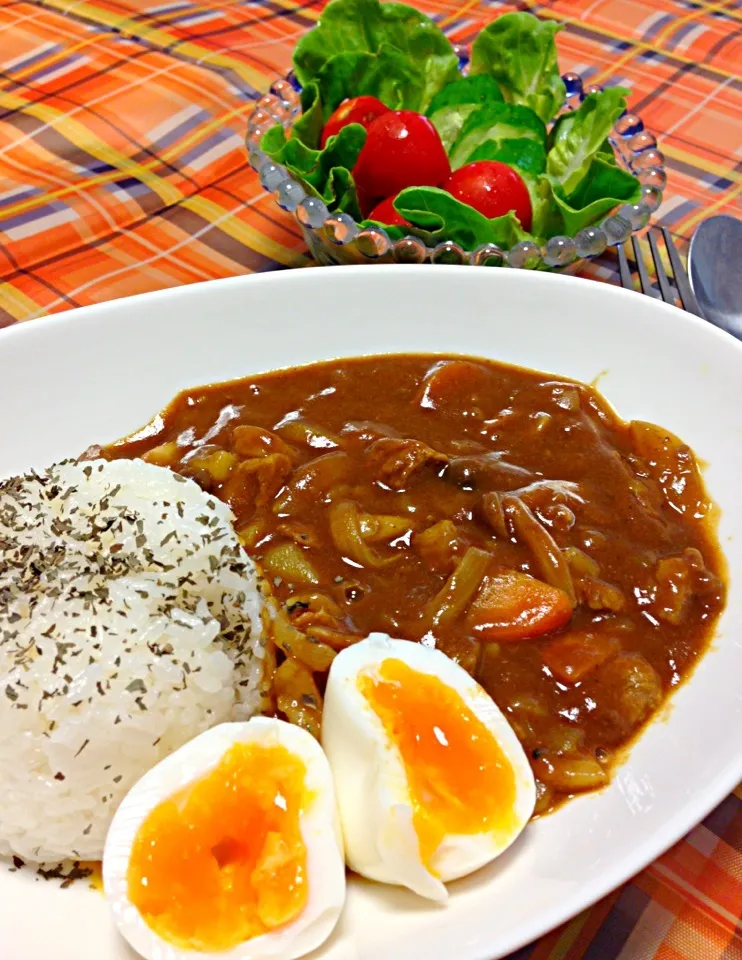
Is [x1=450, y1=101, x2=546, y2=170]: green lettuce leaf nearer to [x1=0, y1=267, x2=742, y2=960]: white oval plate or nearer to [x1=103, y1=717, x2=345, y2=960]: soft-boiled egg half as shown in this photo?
[x1=0, y1=267, x2=742, y2=960]: white oval plate


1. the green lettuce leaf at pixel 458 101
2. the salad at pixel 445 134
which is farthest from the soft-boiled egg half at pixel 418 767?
the green lettuce leaf at pixel 458 101

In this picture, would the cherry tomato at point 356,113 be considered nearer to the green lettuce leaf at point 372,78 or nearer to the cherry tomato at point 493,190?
the green lettuce leaf at point 372,78

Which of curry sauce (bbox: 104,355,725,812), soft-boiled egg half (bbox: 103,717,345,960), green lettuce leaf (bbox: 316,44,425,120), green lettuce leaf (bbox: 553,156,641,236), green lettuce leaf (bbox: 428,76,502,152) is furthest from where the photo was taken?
green lettuce leaf (bbox: 428,76,502,152)

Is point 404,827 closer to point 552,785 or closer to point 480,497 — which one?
point 552,785

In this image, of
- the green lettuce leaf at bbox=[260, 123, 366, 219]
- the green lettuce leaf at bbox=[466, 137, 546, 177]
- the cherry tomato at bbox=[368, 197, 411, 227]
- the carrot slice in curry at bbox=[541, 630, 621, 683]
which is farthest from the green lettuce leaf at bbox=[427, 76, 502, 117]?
the carrot slice in curry at bbox=[541, 630, 621, 683]

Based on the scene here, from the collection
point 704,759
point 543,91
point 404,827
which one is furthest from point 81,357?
point 543,91

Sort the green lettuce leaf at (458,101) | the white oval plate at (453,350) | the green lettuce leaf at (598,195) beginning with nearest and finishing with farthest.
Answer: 1. the white oval plate at (453,350)
2. the green lettuce leaf at (598,195)
3. the green lettuce leaf at (458,101)
